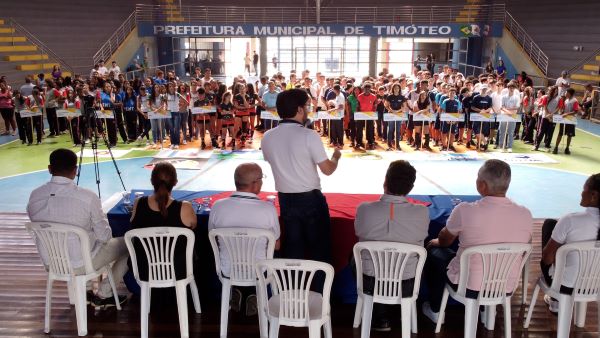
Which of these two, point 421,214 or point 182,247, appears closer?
point 421,214

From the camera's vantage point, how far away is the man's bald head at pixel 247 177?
403 cm

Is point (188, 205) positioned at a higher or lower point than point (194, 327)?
higher

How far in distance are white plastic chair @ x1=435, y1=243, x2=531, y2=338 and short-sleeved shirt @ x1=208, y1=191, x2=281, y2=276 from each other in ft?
4.77

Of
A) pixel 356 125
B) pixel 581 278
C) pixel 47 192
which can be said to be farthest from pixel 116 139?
pixel 581 278

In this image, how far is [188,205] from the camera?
4.25m

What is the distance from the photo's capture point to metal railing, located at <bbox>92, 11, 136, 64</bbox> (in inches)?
890

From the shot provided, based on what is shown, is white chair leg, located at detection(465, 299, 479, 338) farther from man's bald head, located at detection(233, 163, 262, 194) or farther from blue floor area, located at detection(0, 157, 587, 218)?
blue floor area, located at detection(0, 157, 587, 218)

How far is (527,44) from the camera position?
2316 centimetres

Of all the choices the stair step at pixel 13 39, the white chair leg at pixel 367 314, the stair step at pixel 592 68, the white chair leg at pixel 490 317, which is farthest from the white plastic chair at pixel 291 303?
the stair step at pixel 13 39

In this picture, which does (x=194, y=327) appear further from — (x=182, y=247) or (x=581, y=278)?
(x=581, y=278)

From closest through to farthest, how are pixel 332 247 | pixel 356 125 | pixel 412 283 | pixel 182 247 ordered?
pixel 412 283 → pixel 182 247 → pixel 332 247 → pixel 356 125

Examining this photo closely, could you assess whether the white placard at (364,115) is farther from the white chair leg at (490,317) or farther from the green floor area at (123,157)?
the white chair leg at (490,317)

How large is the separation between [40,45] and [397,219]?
21072mm

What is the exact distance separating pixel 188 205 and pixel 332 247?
138 cm
